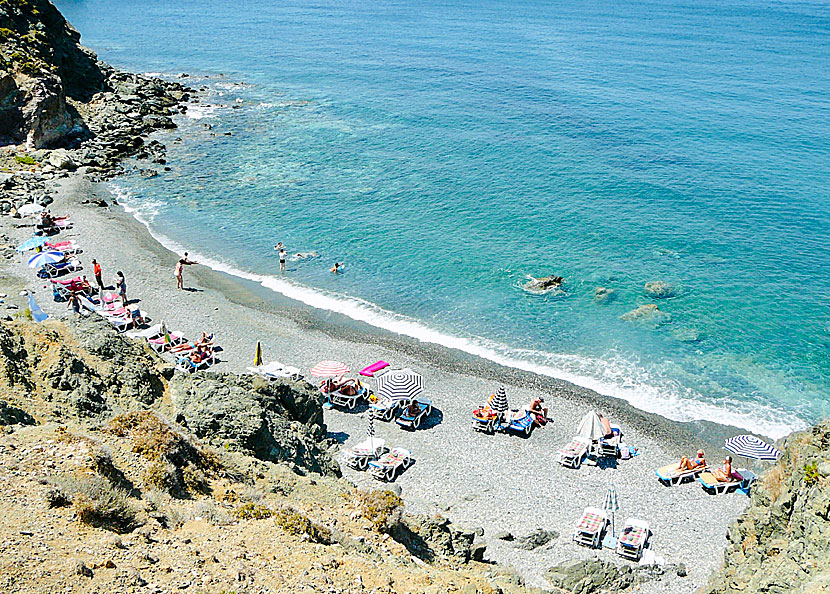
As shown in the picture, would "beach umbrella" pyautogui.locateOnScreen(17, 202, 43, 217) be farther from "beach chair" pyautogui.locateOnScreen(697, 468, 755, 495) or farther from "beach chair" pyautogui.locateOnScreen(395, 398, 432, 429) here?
"beach chair" pyautogui.locateOnScreen(697, 468, 755, 495)

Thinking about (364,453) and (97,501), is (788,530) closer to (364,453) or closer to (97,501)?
(97,501)

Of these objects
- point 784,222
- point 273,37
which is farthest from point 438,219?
point 273,37

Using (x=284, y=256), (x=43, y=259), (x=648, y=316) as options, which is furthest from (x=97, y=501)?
(x=284, y=256)

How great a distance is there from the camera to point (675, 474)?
2562 cm

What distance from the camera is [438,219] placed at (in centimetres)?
5041

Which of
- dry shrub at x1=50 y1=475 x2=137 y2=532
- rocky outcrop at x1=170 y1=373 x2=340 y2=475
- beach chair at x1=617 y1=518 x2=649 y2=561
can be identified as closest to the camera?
dry shrub at x1=50 y1=475 x2=137 y2=532

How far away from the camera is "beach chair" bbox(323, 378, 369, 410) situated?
29.3 meters

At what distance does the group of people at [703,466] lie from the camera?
2544cm

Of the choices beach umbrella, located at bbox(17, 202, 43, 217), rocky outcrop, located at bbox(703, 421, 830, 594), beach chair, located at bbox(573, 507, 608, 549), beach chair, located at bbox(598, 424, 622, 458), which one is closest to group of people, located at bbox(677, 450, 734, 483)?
beach chair, located at bbox(598, 424, 622, 458)

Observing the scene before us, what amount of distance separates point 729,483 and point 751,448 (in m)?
2.33

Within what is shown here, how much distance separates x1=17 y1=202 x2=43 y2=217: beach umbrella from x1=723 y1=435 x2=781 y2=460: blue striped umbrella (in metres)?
44.8

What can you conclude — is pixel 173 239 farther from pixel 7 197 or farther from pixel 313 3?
pixel 313 3

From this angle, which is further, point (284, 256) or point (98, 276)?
point (284, 256)

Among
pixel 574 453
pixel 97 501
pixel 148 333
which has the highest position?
pixel 97 501
